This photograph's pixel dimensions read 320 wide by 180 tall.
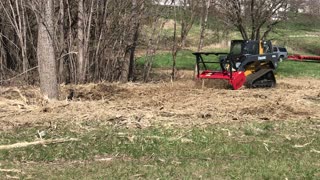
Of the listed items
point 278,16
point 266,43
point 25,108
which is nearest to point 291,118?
point 25,108

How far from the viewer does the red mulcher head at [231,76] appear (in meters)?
13.3

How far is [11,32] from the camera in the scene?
1650 cm

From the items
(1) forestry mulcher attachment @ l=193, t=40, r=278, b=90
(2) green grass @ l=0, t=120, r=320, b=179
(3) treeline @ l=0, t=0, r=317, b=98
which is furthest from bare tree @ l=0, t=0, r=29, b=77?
(2) green grass @ l=0, t=120, r=320, b=179

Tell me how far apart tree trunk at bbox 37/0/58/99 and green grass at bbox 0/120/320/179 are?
2.71 metres

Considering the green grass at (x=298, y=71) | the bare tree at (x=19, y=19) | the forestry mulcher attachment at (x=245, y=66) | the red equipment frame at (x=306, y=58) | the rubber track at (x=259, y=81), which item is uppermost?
the bare tree at (x=19, y=19)

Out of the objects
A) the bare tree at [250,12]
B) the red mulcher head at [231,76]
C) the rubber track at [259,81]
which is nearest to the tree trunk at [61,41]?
the red mulcher head at [231,76]

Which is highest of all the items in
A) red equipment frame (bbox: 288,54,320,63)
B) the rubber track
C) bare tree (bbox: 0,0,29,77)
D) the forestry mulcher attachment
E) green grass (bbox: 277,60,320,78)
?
bare tree (bbox: 0,0,29,77)

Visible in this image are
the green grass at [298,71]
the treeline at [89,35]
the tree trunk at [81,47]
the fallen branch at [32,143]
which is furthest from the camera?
the green grass at [298,71]

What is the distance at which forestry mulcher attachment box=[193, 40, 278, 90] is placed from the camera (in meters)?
13.5

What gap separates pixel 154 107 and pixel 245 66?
5912mm

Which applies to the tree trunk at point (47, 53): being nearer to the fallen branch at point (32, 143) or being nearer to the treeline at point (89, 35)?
the treeline at point (89, 35)

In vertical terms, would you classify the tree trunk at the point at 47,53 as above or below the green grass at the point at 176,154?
above

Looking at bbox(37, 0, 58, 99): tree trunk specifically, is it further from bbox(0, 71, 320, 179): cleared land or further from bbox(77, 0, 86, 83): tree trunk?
bbox(77, 0, 86, 83): tree trunk

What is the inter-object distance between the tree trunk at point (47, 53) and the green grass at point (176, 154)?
271 cm
